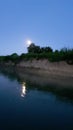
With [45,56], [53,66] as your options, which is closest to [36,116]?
[53,66]

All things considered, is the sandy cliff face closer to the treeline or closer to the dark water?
the treeline

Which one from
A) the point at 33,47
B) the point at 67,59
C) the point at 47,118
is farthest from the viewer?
the point at 33,47

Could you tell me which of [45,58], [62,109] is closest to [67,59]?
[45,58]

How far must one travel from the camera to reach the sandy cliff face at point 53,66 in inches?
2462

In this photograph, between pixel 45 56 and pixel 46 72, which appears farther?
pixel 45 56

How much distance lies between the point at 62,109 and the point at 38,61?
6024 cm

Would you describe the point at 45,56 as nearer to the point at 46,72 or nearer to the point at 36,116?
the point at 46,72

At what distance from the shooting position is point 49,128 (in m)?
16.0

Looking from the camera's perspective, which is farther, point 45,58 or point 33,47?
point 33,47

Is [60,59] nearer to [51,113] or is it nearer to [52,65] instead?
[52,65]

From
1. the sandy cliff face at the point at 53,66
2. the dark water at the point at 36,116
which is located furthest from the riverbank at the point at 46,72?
the dark water at the point at 36,116

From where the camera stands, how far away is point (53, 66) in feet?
230

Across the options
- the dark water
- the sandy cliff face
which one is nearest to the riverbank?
the sandy cliff face

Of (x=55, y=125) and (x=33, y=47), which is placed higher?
(x=33, y=47)
